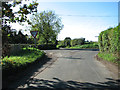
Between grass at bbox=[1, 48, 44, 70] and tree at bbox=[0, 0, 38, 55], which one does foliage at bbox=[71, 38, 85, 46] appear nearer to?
A: grass at bbox=[1, 48, 44, 70]

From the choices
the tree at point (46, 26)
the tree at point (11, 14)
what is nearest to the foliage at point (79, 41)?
the tree at point (46, 26)

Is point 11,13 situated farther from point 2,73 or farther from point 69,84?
point 69,84

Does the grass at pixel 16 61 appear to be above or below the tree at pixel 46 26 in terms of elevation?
below

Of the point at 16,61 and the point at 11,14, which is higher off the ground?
the point at 11,14

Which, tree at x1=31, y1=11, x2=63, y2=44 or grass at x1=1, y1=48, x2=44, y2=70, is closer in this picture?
grass at x1=1, y1=48, x2=44, y2=70

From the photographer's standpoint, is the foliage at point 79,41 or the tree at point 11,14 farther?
the foliage at point 79,41

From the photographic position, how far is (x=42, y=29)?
37719mm

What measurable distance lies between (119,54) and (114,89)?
4.14 m

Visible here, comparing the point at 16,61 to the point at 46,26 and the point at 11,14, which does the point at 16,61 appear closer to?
the point at 11,14

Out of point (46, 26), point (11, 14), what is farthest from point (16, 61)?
point (46, 26)

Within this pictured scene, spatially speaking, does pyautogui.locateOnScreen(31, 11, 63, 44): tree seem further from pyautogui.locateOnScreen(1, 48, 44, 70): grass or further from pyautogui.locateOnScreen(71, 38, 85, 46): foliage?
pyautogui.locateOnScreen(1, 48, 44, 70): grass

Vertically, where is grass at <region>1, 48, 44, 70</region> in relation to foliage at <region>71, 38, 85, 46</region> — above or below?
below

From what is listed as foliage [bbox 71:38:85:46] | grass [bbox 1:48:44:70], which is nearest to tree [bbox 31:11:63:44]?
foliage [bbox 71:38:85:46]

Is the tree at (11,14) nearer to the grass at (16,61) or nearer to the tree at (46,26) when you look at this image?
the grass at (16,61)
